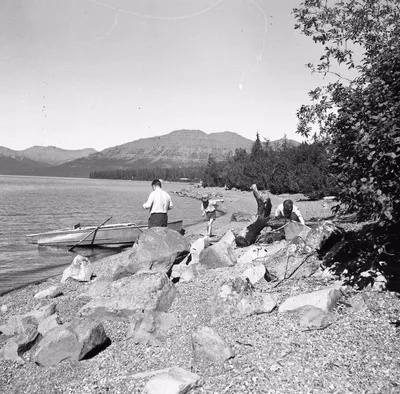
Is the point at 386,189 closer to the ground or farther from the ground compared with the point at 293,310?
farther from the ground

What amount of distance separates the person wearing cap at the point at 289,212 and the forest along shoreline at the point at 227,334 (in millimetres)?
2536

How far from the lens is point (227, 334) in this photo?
625 centimetres

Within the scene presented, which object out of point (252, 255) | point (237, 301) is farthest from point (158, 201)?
point (237, 301)

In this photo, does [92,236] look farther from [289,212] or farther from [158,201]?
[289,212]

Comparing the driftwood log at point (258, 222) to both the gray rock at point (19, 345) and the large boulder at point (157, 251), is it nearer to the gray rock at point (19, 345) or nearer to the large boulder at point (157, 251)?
the large boulder at point (157, 251)

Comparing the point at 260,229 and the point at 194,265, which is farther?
the point at 260,229

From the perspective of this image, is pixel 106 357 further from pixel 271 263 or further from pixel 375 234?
pixel 375 234

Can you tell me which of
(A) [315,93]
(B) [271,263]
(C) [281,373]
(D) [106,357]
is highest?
(A) [315,93]

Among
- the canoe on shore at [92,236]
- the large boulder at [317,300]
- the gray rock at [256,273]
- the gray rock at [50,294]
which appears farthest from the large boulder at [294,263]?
the canoe on shore at [92,236]

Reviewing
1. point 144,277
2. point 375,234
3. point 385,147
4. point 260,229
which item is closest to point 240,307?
point 144,277

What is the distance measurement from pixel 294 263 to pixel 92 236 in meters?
16.7

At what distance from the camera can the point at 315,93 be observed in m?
14.2

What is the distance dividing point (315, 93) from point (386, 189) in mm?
9117

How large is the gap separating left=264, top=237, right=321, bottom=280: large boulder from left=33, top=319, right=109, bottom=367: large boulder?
4080mm
